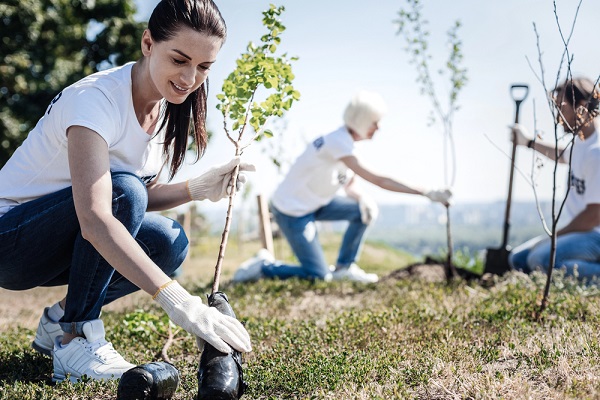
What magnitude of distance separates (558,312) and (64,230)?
8.89 ft

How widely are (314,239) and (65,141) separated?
3.76 m

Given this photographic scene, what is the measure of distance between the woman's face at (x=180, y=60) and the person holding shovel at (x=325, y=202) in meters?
3.16

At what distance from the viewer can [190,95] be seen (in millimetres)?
2879

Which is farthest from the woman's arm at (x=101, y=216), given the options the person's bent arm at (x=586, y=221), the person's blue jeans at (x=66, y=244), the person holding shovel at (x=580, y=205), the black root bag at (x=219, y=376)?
the person's bent arm at (x=586, y=221)

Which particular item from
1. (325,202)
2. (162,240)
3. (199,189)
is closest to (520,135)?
(325,202)

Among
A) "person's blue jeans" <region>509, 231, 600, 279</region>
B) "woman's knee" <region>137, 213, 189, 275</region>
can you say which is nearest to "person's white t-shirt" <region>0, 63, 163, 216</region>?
"woman's knee" <region>137, 213, 189, 275</region>

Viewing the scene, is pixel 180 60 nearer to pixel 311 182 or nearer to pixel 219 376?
pixel 219 376

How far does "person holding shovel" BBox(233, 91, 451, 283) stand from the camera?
573cm

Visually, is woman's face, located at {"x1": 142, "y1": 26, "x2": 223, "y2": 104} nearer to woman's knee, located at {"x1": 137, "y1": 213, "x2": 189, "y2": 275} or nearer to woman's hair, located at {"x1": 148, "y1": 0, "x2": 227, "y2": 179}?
woman's hair, located at {"x1": 148, "y1": 0, "x2": 227, "y2": 179}

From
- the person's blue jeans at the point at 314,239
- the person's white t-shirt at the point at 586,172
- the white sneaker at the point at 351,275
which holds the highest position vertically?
the person's white t-shirt at the point at 586,172

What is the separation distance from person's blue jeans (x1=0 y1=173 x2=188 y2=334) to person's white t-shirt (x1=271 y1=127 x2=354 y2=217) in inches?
131

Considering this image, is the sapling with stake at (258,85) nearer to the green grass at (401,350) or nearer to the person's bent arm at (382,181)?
the green grass at (401,350)

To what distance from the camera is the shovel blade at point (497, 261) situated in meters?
6.09

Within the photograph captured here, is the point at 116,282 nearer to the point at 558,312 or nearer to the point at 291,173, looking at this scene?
the point at 558,312
